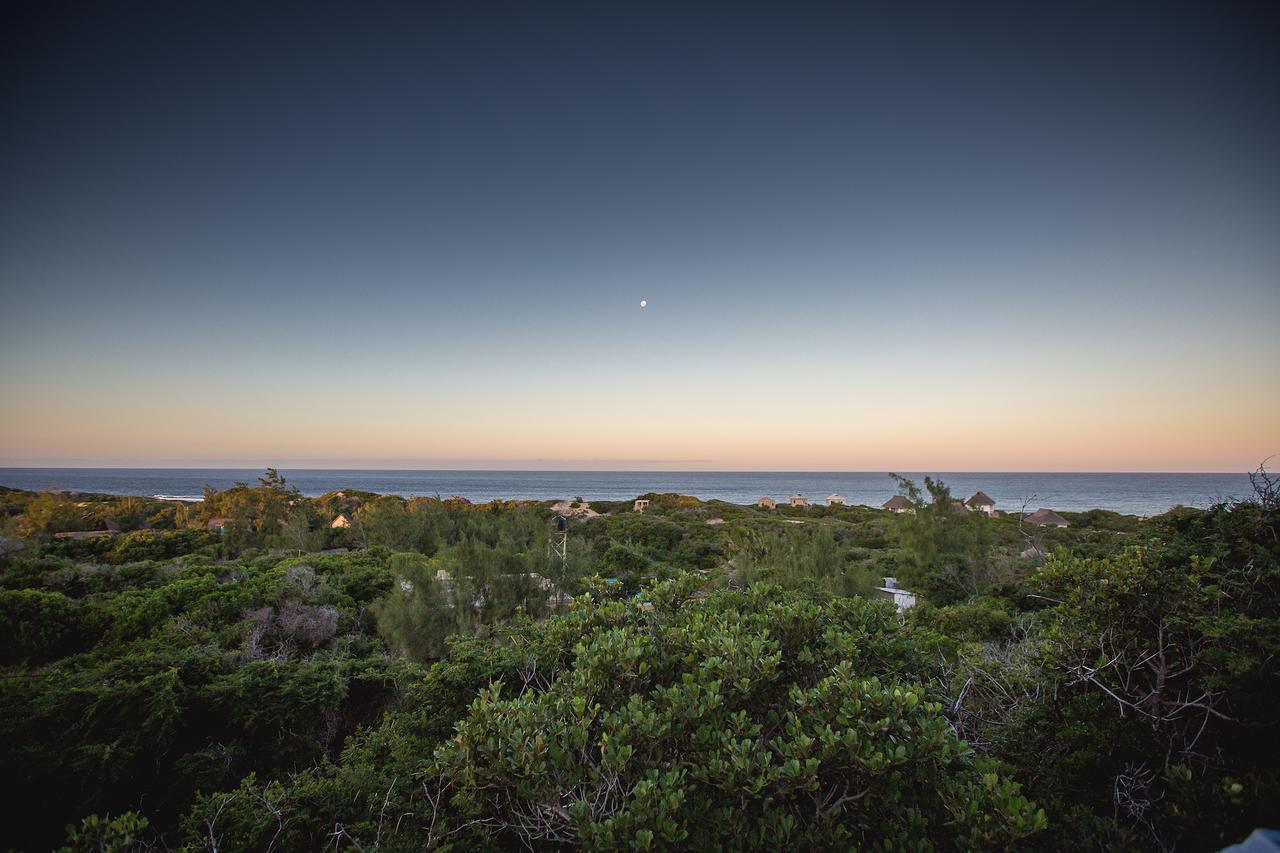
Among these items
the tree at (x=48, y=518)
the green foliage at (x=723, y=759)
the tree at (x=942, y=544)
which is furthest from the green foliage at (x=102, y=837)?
the tree at (x=48, y=518)

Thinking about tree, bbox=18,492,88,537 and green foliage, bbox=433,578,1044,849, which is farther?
tree, bbox=18,492,88,537

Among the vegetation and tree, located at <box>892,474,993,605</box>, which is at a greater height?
the vegetation

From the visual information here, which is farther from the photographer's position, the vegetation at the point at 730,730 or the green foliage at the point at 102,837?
the vegetation at the point at 730,730

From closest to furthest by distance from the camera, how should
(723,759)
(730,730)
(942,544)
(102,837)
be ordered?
1. (102,837)
2. (723,759)
3. (730,730)
4. (942,544)

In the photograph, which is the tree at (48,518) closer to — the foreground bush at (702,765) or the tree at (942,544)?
the foreground bush at (702,765)

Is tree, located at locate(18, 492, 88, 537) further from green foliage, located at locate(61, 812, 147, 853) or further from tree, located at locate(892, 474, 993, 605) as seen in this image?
tree, located at locate(892, 474, 993, 605)

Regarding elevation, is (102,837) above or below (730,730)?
below

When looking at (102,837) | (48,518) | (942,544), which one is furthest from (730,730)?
(48,518)

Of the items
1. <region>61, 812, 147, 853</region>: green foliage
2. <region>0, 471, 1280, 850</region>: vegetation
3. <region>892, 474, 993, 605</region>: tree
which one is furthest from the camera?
<region>892, 474, 993, 605</region>: tree

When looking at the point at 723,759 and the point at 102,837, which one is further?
the point at 723,759

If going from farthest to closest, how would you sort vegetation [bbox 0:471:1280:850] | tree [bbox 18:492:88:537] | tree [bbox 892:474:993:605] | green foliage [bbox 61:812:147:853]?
tree [bbox 18:492:88:537] → tree [bbox 892:474:993:605] → vegetation [bbox 0:471:1280:850] → green foliage [bbox 61:812:147:853]

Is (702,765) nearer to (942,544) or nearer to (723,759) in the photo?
(723,759)

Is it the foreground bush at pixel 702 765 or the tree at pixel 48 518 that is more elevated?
the foreground bush at pixel 702 765

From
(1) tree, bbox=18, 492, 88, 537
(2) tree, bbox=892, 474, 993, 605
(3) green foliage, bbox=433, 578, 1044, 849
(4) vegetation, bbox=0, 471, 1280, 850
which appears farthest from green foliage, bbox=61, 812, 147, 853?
(1) tree, bbox=18, 492, 88, 537
